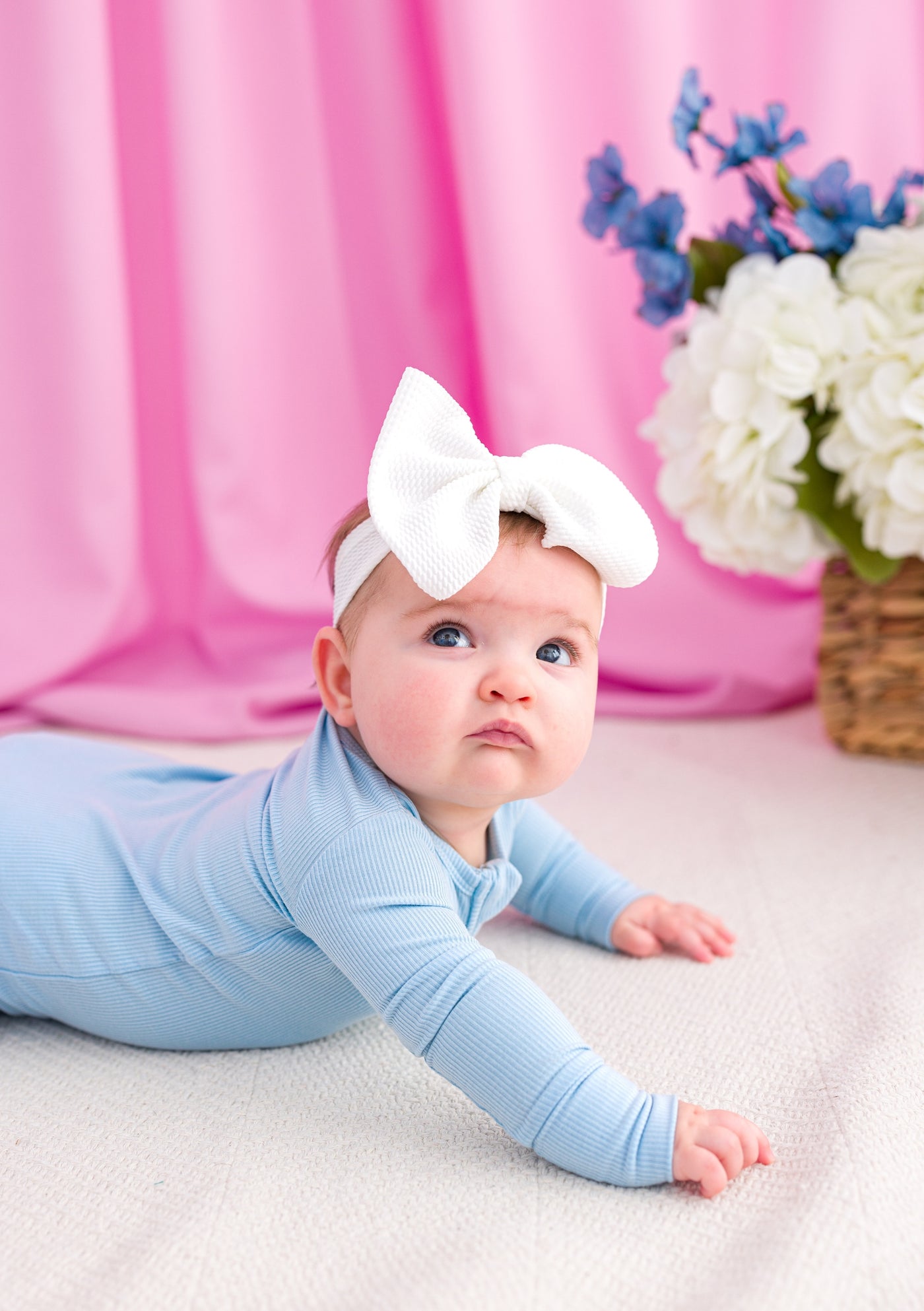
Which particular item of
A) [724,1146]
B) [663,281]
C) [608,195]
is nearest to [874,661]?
[663,281]

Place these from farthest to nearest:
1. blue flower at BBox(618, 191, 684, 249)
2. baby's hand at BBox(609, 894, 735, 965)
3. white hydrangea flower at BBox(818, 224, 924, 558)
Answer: blue flower at BBox(618, 191, 684, 249) → white hydrangea flower at BBox(818, 224, 924, 558) → baby's hand at BBox(609, 894, 735, 965)

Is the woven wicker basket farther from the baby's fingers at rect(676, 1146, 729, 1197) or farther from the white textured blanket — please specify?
the baby's fingers at rect(676, 1146, 729, 1197)

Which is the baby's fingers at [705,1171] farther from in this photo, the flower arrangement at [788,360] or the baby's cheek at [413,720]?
the flower arrangement at [788,360]

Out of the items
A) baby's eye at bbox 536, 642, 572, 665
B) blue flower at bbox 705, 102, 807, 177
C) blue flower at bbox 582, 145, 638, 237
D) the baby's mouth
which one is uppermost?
blue flower at bbox 705, 102, 807, 177

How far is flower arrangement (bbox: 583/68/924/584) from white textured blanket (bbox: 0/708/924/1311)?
389 millimetres

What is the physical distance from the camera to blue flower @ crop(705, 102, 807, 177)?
4.34 feet

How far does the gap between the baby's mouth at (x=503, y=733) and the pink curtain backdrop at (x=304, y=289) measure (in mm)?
936

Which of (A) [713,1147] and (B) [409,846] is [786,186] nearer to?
(B) [409,846]

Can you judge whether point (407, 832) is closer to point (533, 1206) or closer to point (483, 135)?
point (533, 1206)

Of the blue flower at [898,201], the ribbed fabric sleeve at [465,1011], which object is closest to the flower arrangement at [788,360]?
the blue flower at [898,201]

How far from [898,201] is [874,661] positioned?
507 millimetres

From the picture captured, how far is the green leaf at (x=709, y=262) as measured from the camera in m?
1.45

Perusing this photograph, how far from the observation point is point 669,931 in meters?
1.09

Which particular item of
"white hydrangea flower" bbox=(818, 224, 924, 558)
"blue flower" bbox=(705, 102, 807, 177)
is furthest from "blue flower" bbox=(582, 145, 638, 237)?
"white hydrangea flower" bbox=(818, 224, 924, 558)
